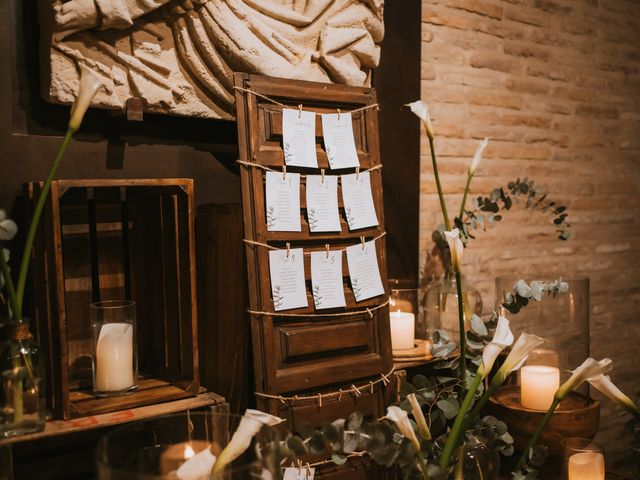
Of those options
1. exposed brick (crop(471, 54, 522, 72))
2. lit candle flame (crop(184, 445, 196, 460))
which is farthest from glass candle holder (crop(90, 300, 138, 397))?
exposed brick (crop(471, 54, 522, 72))

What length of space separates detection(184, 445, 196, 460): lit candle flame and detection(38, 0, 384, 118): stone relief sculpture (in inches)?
43.9

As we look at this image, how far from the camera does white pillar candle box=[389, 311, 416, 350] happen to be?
2.21m

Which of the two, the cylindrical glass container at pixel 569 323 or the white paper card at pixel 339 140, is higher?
the white paper card at pixel 339 140

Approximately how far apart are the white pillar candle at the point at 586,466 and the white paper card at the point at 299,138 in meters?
1.05

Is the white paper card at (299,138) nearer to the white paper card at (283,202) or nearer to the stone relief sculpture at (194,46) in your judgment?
the white paper card at (283,202)

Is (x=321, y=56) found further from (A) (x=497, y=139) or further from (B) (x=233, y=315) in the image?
(A) (x=497, y=139)

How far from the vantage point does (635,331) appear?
368 centimetres

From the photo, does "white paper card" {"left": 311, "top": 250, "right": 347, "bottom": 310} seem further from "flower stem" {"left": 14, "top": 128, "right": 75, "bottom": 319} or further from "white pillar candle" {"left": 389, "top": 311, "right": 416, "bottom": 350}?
"flower stem" {"left": 14, "top": 128, "right": 75, "bottom": 319}

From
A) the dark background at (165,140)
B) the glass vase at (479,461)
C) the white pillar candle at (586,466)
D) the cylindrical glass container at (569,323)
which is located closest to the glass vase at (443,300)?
the cylindrical glass container at (569,323)

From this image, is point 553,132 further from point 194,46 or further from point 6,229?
point 6,229

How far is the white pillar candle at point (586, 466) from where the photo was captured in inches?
65.0

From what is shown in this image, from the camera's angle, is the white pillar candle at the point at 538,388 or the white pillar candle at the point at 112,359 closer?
the white pillar candle at the point at 112,359

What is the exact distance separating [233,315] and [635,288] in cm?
274

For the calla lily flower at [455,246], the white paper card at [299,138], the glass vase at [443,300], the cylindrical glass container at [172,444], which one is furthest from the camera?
the glass vase at [443,300]
